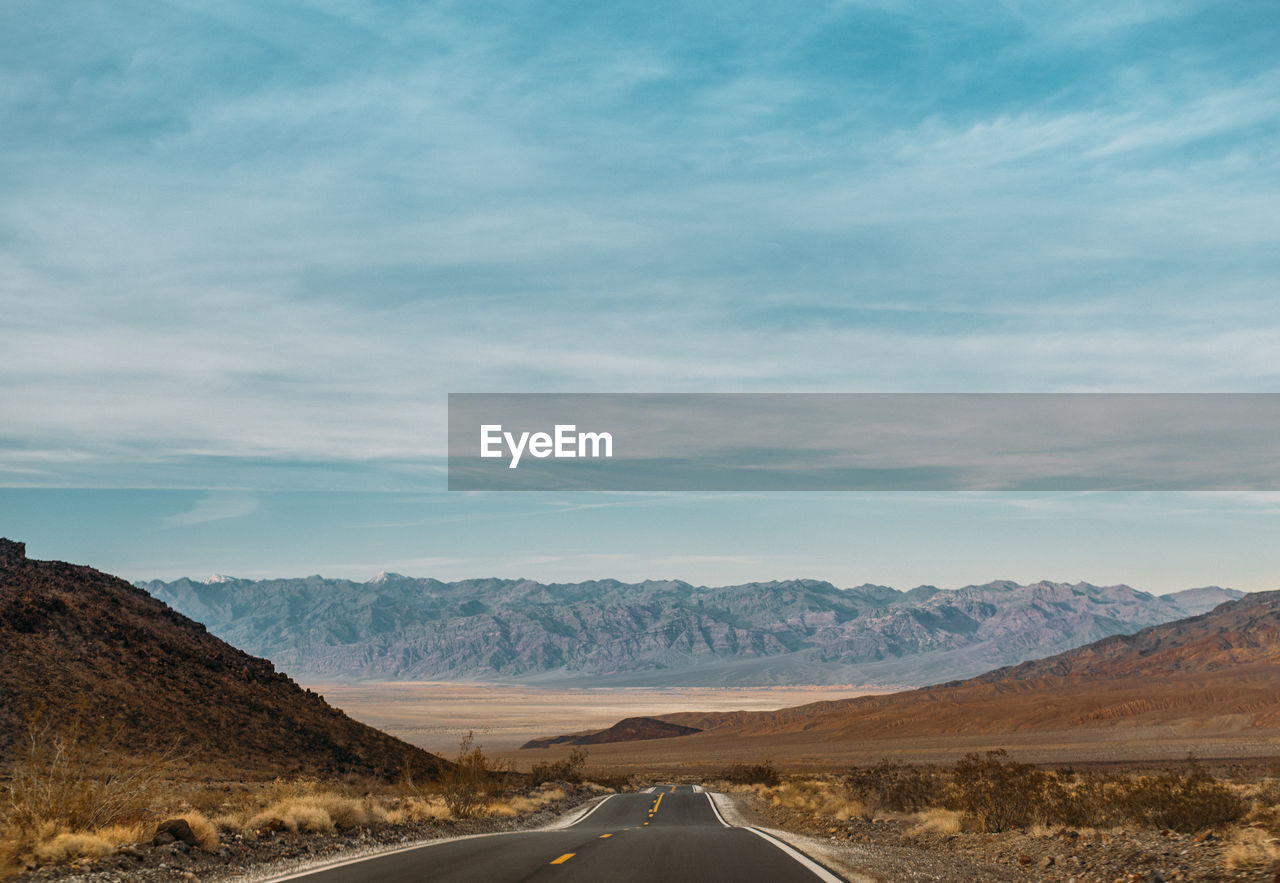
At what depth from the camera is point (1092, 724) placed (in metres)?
131

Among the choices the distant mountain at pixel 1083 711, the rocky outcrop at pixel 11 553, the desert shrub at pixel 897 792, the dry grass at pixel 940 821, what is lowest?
the distant mountain at pixel 1083 711

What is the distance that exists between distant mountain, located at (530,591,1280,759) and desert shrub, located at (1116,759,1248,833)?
319ft

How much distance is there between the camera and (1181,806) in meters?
20.0

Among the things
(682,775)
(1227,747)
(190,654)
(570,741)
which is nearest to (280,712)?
(190,654)

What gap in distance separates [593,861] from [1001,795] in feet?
43.5

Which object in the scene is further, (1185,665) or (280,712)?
(1185,665)

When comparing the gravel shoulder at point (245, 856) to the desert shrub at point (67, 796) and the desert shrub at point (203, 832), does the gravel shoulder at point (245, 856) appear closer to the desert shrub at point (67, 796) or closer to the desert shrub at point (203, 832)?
the desert shrub at point (203, 832)

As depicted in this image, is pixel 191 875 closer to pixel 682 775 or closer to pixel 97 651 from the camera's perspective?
pixel 97 651

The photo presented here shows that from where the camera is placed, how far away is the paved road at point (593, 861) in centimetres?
1347

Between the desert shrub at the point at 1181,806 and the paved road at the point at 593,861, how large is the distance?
7.70 meters

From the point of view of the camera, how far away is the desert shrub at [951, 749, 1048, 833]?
23828mm

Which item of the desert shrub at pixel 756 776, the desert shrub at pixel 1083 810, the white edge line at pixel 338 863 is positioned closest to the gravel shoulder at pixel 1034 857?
the desert shrub at pixel 1083 810

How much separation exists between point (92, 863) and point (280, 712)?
42.2m

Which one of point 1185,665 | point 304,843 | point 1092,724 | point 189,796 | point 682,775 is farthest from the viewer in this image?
point 1185,665
